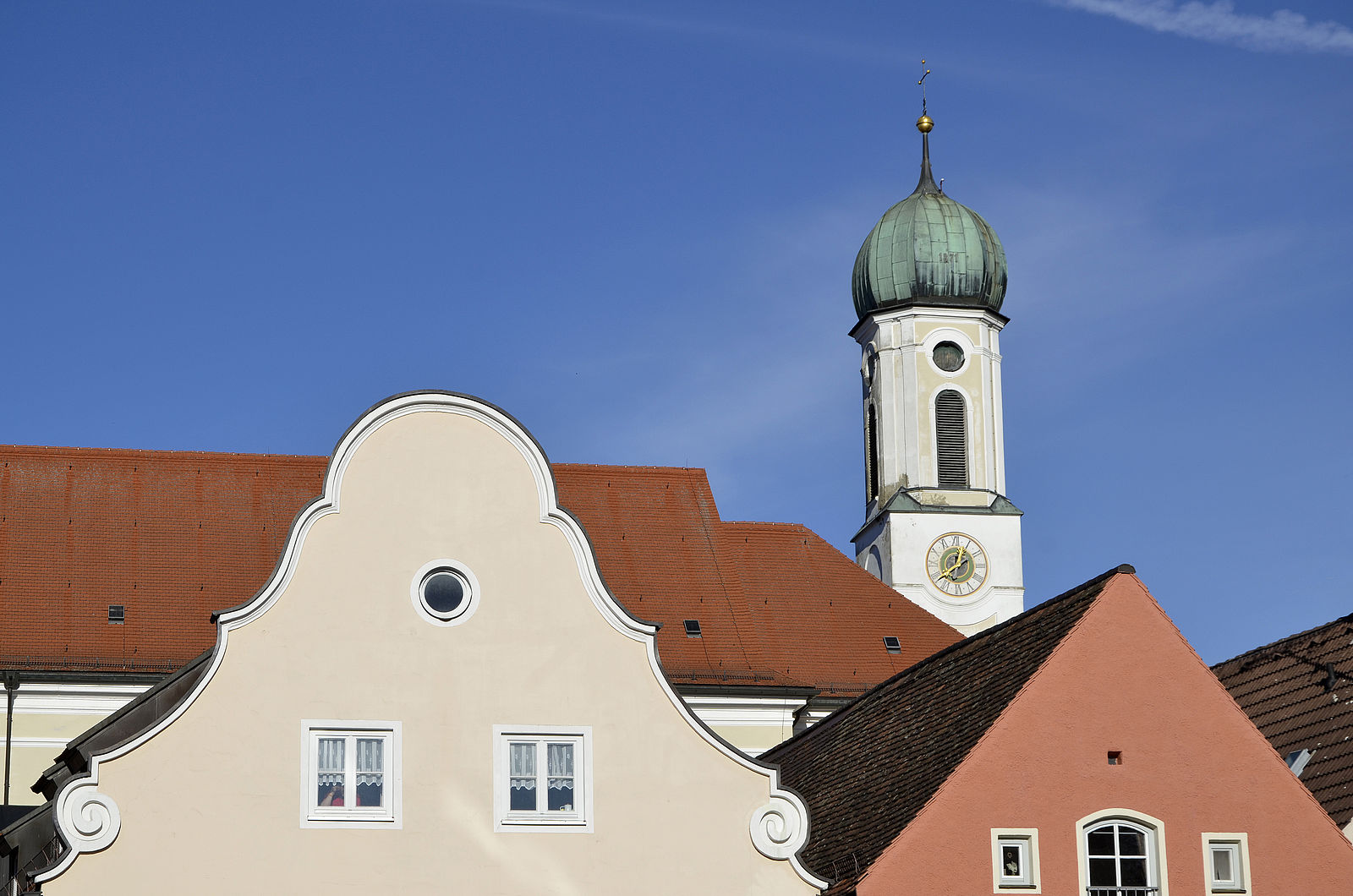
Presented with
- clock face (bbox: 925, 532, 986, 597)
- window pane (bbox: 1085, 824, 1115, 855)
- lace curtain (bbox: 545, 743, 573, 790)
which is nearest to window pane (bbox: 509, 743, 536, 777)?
lace curtain (bbox: 545, 743, 573, 790)

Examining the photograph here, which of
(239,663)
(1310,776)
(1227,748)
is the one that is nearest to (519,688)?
(239,663)

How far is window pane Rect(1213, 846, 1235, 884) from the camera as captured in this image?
23141 millimetres

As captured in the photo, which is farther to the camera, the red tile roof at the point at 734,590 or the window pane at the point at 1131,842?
the red tile roof at the point at 734,590

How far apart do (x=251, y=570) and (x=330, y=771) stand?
16.3 m

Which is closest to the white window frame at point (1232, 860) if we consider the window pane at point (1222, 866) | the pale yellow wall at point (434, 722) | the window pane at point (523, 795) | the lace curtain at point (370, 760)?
the window pane at point (1222, 866)

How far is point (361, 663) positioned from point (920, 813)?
250 inches

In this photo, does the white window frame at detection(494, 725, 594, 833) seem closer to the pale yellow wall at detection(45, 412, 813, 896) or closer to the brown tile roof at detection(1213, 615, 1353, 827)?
the pale yellow wall at detection(45, 412, 813, 896)

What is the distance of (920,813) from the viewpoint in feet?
74.0

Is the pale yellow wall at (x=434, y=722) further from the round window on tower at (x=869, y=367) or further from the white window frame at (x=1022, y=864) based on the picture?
the round window on tower at (x=869, y=367)

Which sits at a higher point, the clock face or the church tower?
the church tower

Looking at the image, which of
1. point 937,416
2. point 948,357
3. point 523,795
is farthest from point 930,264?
point 523,795

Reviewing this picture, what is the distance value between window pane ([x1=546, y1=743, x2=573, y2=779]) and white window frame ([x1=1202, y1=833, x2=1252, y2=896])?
7.16 m

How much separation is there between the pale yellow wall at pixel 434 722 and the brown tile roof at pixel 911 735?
4.58 feet

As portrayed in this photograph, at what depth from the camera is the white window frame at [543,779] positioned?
73.7 ft
